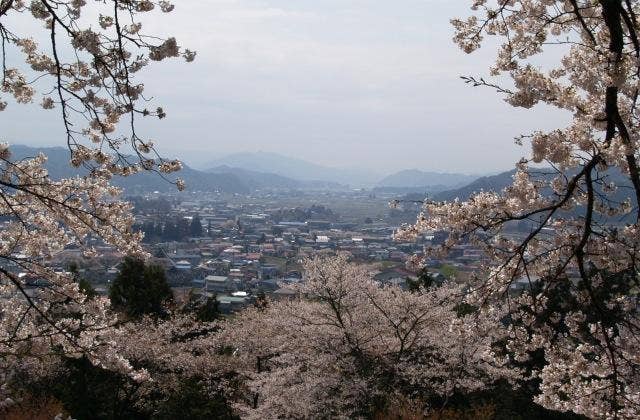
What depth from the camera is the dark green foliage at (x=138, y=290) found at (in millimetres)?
21781

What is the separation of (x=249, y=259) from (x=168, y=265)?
12.2 meters

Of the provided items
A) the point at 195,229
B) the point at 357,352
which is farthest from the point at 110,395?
the point at 195,229

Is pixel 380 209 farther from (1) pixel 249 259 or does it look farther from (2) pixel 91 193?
(2) pixel 91 193

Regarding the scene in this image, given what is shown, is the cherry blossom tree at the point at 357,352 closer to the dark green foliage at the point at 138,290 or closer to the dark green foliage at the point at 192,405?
the dark green foliage at the point at 192,405

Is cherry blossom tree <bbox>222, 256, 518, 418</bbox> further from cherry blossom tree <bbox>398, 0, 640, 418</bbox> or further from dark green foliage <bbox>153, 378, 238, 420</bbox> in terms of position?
cherry blossom tree <bbox>398, 0, 640, 418</bbox>

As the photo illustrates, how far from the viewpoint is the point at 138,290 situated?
22.0 m

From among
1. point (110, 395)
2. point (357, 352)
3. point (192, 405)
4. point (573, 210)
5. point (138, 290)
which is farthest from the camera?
point (138, 290)

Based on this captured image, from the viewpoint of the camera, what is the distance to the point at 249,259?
206 feet

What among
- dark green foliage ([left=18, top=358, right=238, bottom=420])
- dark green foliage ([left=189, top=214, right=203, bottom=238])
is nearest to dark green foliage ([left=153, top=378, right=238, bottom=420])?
dark green foliage ([left=18, top=358, right=238, bottom=420])

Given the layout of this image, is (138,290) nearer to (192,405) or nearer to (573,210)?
(192,405)

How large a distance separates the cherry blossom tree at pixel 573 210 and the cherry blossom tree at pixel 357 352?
7.29m

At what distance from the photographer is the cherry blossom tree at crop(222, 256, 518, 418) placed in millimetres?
11242

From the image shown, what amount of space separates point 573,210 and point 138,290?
20.4 meters

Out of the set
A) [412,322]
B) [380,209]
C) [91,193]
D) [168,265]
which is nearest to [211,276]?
[168,265]
